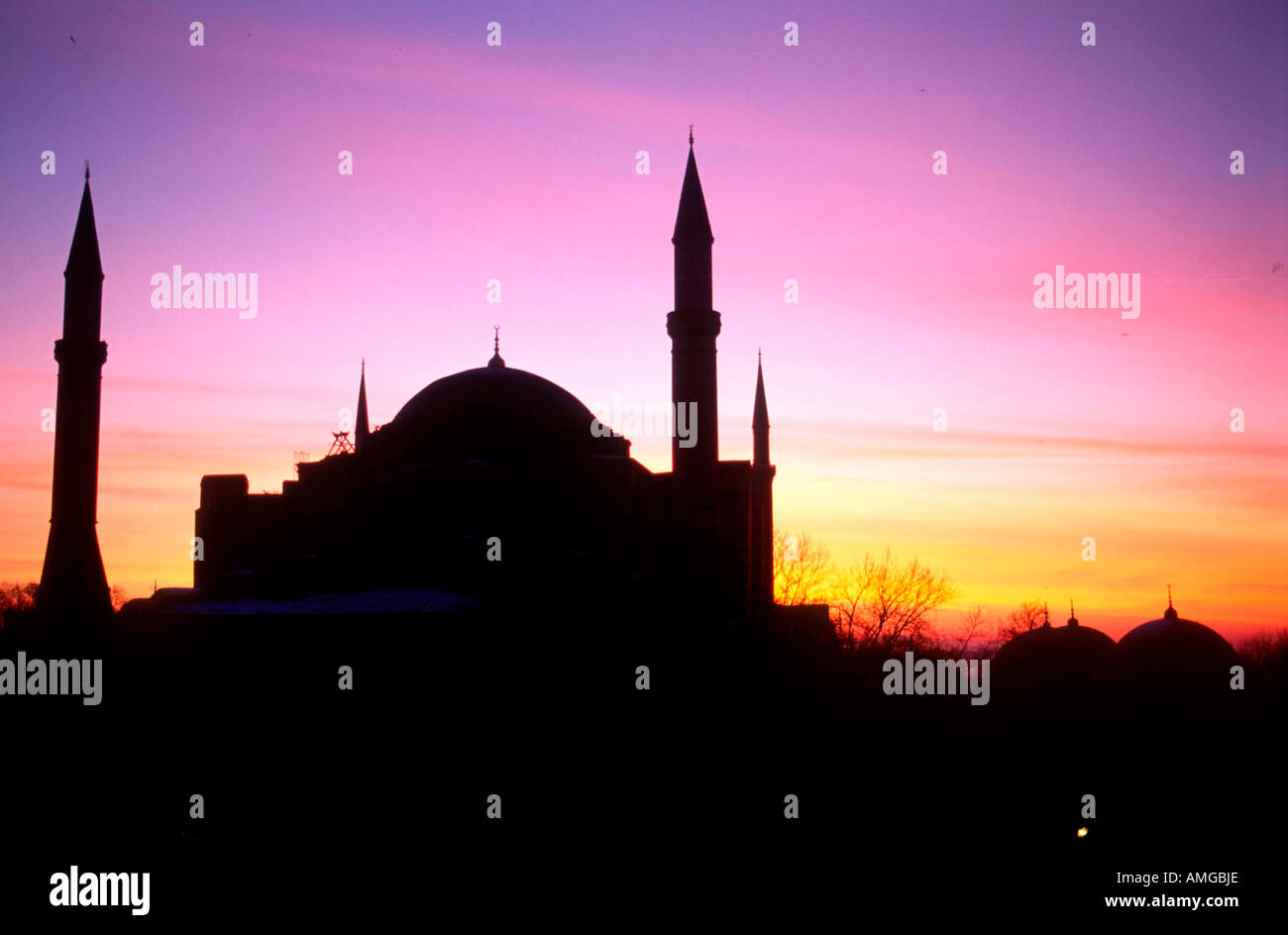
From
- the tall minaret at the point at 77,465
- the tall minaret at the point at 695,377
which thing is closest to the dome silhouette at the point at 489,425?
the tall minaret at the point at 695,377

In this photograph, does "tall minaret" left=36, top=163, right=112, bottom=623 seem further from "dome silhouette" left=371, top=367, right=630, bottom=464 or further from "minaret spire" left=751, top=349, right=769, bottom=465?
"minaret spire" left=751, top=349, right=769, bottom=465

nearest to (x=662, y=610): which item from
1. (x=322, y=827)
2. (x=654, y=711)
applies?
(x=654, y=711)

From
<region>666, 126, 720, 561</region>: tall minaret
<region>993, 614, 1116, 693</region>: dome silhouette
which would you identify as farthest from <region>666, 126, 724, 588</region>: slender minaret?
<region>993, 614, 1116, 693</region>: dome silhouette

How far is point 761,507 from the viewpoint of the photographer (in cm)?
3192

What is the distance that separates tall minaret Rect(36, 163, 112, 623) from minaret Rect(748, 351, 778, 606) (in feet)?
48.7

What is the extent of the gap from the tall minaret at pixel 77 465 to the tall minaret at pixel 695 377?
448 inches

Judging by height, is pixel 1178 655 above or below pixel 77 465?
below

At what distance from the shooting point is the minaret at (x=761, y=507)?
30.8m

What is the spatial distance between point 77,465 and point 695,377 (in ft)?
39.6

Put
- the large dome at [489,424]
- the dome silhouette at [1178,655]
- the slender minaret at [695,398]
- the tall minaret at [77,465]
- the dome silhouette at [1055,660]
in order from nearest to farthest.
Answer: the slender minaret at [695,398] → the tall minaret at [77,465] → the large dome at [489,424] → the dome silhouette at [1178,655] → the dome silhouette at [1055,660]

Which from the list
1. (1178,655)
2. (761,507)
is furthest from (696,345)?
(1178,655)

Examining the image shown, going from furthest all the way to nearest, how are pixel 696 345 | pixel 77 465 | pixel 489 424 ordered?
pixel 489 424 < pixel 77 465 < pixel 696 345

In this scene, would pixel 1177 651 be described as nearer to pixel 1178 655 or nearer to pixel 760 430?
pixel 1178 655

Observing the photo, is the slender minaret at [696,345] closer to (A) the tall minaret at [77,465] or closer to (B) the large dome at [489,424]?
(B) the large dome at [489,424]
